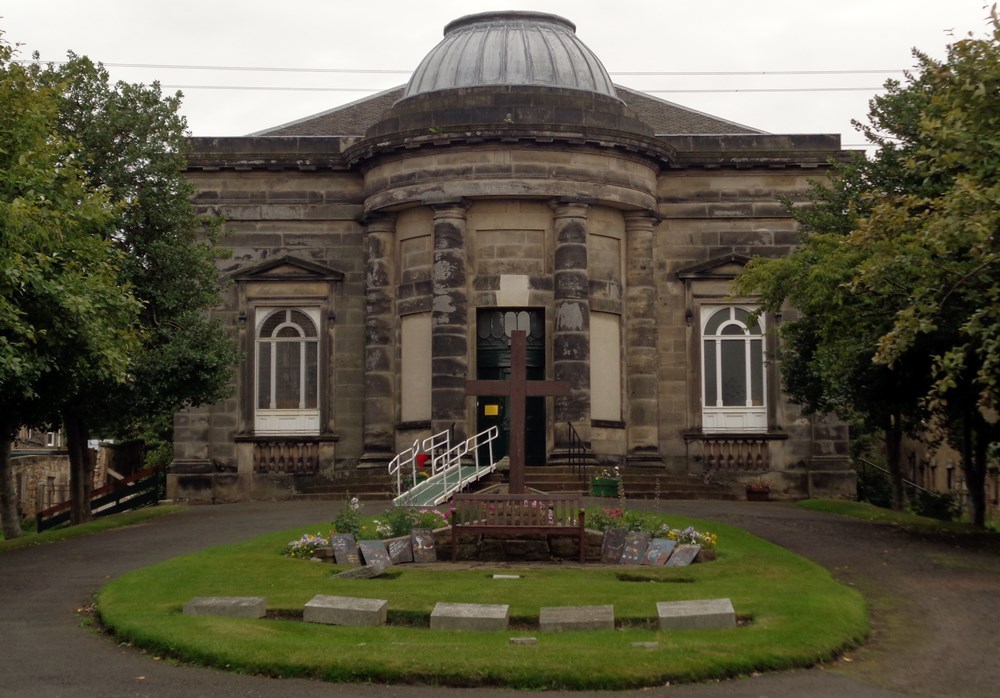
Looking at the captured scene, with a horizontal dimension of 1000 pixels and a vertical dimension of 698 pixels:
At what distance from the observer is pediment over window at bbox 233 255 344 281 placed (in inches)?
1350

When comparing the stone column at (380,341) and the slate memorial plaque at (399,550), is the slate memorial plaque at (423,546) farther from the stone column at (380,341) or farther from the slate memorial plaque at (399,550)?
the stone column at (380,341)

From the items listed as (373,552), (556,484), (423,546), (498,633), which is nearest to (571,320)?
(556,484)

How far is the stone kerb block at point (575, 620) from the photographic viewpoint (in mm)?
14766

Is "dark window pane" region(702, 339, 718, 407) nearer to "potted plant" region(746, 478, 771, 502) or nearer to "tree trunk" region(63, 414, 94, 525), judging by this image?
"potted plant" region(746, 478, 771, 502)

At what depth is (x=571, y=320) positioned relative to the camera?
31.9 metres

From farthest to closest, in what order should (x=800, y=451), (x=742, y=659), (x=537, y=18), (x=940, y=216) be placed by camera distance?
(x=537, y=18)
(x=800, y=451)
(x=940, y=216)
(x=742, y=659)

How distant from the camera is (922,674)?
13648 millimetres

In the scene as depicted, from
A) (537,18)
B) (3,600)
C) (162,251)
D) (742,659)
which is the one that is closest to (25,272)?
(3,600)

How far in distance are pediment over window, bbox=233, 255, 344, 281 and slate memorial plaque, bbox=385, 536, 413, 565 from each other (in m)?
14.7

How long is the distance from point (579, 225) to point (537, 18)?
22.7 feet

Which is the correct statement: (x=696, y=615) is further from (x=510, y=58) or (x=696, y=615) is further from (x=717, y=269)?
(x=510, y=58)

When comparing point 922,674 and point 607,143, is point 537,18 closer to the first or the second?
point 607,143

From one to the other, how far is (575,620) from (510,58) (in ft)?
72.6

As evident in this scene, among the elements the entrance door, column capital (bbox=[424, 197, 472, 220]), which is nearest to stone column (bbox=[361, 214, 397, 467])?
column capital (bbox=[424, 197, 472, 220])
